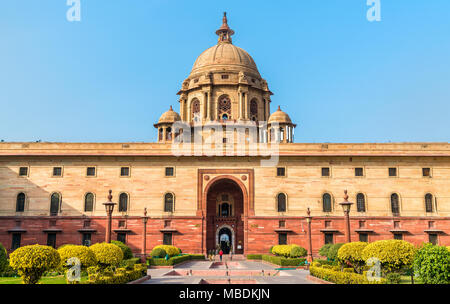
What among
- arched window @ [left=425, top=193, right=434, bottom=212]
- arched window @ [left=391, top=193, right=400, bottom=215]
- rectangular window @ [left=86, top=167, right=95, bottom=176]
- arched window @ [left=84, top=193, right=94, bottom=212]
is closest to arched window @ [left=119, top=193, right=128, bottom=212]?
arched window @ [left=84, top=193, right=94, bottom=212]

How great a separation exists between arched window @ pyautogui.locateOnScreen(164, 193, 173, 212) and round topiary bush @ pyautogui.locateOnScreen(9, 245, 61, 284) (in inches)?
916

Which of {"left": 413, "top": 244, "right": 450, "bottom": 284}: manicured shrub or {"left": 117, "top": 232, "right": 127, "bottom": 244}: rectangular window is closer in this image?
{"left": 413, "top": 244, "right": 450, "bottom": 284}: manicured shrub

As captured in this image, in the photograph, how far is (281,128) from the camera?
48.0 metres

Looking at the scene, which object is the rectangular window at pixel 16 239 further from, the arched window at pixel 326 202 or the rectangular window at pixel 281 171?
the arched window at pixel 326 202

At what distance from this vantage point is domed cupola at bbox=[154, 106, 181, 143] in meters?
48.2

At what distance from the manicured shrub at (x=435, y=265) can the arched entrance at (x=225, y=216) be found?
84.5 ft

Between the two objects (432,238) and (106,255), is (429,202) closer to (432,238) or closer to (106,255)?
(432,238)

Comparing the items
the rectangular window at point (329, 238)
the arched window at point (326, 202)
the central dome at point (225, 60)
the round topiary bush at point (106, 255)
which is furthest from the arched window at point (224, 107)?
the round topiary bush at point (106, 255)

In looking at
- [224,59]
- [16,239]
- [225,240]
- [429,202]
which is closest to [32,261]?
[16,239]

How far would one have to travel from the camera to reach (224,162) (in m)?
39.5

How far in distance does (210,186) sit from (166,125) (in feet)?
40.3

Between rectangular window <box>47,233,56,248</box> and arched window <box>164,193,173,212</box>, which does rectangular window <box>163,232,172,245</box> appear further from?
rectangular window <box>47,233,56,248</box>

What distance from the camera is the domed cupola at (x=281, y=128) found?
156ft
